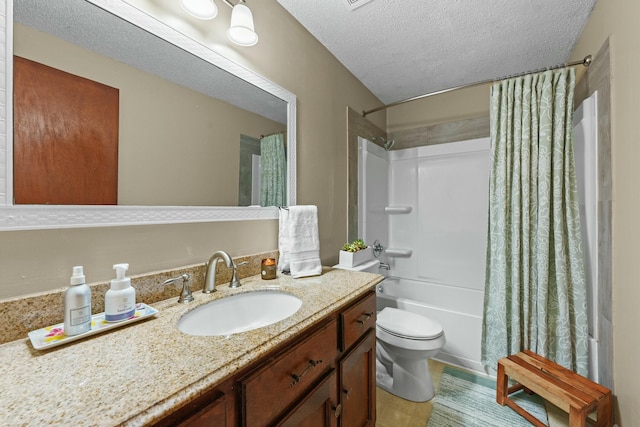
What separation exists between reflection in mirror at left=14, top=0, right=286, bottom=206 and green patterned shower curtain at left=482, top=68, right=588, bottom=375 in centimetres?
169

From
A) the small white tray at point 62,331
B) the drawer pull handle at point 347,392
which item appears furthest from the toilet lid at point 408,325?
the small white tray at point 62,331

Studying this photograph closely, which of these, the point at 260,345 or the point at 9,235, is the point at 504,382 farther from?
the point at 9,235

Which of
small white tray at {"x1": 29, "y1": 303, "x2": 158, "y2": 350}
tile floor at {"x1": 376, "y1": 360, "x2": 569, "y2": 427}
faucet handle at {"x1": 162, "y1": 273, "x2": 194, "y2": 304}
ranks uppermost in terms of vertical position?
faucet handle at {"x1": 162, "y1": 273, "x2": 194, "y2": 304}

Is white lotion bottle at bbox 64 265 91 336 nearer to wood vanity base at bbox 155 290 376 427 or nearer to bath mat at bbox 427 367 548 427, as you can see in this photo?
wood vanity base at bbox 155 290 376 427

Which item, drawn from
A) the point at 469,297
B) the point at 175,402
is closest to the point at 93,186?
the point at 175,402

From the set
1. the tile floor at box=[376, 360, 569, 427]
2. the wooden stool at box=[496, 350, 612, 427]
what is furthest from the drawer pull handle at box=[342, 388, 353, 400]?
the wooden stool at box=[496, 350, 612, 427]

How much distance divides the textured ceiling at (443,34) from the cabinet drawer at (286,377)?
166 centimetres

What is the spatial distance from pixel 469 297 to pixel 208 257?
2.26 m

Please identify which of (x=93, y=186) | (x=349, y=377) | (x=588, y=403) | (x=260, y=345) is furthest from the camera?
(x=588, y=403)

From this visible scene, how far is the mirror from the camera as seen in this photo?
731 mm

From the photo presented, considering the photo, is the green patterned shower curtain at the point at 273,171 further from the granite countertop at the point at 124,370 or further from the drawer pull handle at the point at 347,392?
the drawer pull handle at the point at 347,392

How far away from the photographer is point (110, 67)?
84 centimetres

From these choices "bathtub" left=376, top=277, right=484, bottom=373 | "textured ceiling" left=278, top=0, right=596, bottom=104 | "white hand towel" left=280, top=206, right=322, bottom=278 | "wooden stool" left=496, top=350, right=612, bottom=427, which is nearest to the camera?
"wooden stool" left=496, top=350, right=612, bottom=427

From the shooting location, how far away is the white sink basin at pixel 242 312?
928mm
